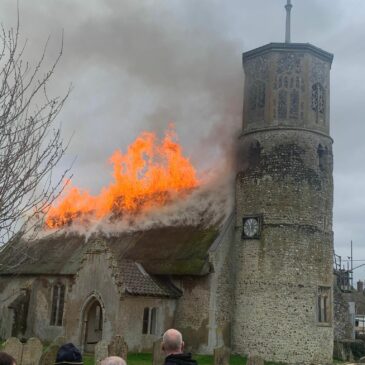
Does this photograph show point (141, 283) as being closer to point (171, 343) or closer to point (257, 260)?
point (257, 260)

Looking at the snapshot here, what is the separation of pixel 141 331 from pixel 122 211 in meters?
9.24

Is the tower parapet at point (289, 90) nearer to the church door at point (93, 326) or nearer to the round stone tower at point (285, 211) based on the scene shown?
the round stone tower at point (285, 211)

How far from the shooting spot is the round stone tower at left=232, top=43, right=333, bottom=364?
27.5 metres

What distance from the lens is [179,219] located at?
3170 centimetres

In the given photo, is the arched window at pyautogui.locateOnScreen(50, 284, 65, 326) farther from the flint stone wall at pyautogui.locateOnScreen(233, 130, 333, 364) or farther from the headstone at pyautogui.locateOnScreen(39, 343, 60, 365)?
the headstone at pyautogui.locateOnScreen(39, 343, 60, 365)

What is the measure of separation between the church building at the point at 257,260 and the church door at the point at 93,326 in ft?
0.18

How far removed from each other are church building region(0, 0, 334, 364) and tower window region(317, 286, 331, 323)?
0.05 meters

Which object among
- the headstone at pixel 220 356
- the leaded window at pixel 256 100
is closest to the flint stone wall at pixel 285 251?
the leaded window at pixel 256 100

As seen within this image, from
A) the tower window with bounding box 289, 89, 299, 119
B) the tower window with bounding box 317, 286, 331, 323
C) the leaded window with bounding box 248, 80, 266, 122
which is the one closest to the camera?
the tower window with bounding box 317, 286, 331, 323

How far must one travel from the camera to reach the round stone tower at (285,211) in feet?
90.3

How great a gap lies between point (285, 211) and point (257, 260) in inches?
107

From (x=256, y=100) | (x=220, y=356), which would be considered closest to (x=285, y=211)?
(x=256, y=100)

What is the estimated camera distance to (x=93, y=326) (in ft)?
98.4

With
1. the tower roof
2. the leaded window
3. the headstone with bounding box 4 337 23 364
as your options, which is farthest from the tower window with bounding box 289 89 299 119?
the headstone with bounding box 4 337 23 364
